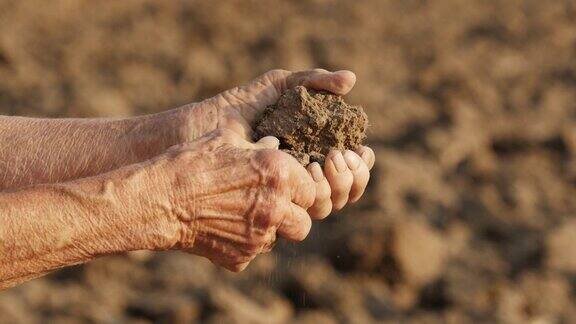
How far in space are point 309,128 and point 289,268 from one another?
3.61 metres

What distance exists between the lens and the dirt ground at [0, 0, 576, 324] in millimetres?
7414

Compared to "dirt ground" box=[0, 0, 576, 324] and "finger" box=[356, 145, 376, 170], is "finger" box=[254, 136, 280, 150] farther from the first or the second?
"dirt ground" box=[0, 0, 576, 324]

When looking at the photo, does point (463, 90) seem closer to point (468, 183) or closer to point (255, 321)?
point (468, 183)

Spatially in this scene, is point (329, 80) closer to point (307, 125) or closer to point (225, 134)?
point (307, 125)

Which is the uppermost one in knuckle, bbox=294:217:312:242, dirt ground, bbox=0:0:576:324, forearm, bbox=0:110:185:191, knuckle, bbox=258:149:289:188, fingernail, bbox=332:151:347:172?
knuckle, bbox=258:149:289:188

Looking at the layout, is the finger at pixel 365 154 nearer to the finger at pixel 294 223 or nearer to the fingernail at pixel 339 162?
the fingernail at pixel 339 162

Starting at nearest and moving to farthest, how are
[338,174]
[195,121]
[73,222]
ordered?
[73,222] → [338,174] → [195,121]

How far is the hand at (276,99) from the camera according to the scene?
3.99 m

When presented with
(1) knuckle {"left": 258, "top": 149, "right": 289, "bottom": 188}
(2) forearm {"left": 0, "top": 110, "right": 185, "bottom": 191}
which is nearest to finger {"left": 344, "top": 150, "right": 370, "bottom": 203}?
(1) knuckle {"left": 258, "top": 149, "right": 289, "bottom": 188}

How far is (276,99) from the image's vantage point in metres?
4.37

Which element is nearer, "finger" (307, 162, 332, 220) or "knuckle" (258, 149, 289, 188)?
"knuckle" (258, 149, 289, 188)

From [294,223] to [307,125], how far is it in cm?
46

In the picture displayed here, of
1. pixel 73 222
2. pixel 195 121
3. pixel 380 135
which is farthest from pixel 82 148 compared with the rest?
pixel 380 135

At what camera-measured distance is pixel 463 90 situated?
9938 mm
